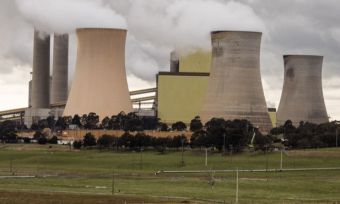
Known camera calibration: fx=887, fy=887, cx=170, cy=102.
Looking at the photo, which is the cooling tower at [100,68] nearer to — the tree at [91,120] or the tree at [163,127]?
the tree at [91,120]

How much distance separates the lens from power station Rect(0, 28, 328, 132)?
70.5 meters

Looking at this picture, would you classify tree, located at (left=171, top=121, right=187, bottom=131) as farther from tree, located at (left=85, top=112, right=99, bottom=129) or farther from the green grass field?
the green grass field

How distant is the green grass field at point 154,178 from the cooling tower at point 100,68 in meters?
5.13

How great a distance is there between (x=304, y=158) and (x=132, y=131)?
28729mm

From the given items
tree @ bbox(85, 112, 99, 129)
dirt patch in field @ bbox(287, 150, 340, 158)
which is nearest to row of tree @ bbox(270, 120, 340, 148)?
dirt patch in field @ bbox(287, 150, 340, 158)

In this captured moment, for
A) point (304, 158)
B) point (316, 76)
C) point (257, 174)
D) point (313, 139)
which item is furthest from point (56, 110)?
point (257, 174)

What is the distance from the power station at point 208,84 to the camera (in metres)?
70.5

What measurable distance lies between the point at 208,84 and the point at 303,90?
424 inches

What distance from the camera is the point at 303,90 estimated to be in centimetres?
8094

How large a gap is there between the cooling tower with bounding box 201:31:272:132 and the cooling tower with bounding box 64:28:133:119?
7622mm

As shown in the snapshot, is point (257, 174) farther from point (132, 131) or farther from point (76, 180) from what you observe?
point (132, 131)

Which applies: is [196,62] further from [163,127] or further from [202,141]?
[202,141]

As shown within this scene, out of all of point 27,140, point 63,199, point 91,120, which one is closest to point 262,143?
point 91,120

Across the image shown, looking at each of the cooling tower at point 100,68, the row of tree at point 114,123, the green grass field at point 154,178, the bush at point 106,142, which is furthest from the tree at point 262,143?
the row of tree at point 114,123
